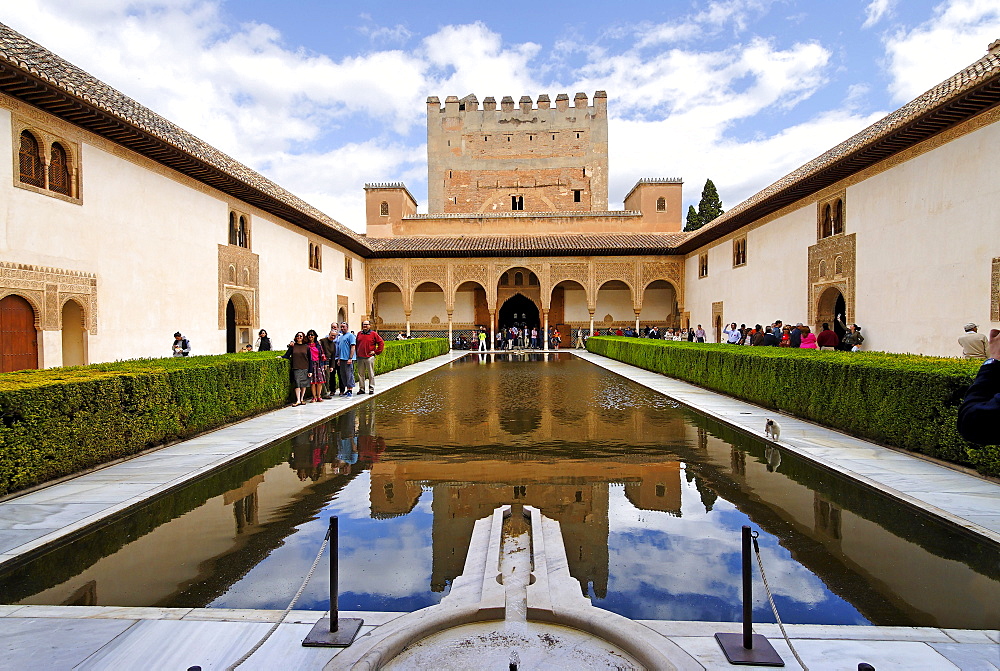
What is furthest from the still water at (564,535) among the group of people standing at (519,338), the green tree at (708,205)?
the green tree at (708,205)

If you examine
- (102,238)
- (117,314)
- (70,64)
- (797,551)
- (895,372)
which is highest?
(70,64)

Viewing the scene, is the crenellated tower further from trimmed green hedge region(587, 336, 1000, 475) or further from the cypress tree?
trimmed green hedge region(587, 336, 1000, 475)

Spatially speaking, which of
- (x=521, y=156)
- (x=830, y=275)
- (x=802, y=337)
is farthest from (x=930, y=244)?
(x=521, y=156)

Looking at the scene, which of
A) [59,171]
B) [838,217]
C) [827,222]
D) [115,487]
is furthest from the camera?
[827,222]

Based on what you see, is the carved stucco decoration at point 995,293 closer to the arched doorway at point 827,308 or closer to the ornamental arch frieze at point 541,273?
the arched doorway at point 827,308

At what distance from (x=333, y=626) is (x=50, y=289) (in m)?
9.67

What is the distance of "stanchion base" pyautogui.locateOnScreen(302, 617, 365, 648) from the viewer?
2244mm

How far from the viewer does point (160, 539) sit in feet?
11.3

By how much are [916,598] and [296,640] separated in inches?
110

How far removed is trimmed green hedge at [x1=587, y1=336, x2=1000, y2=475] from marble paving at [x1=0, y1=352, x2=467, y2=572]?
6.12 m

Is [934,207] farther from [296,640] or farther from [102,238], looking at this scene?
[102,238]

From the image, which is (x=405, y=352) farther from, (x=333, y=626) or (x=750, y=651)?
(x=750, y=651)

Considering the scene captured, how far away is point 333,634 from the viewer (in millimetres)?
2297

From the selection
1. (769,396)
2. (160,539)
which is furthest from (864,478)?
(160,539)
